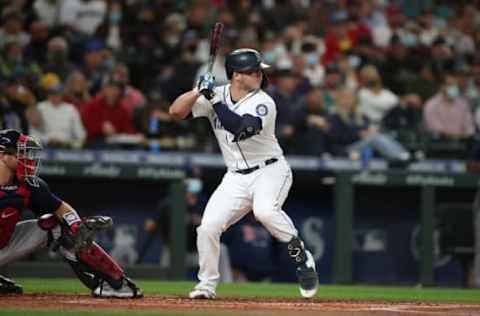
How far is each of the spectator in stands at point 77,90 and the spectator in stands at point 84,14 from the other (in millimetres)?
1703

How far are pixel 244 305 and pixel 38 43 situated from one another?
789 cm

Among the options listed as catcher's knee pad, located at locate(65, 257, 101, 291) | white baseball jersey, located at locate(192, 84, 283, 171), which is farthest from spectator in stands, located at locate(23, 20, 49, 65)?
catcher's knee pad, located at locate(65, 257, 101, 291)

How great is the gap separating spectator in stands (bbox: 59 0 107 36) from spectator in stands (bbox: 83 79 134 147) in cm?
227

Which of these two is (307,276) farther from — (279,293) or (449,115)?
(449,115)

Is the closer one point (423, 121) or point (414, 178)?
point (414, 178)

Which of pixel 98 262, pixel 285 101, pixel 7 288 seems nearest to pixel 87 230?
pixel 98 262

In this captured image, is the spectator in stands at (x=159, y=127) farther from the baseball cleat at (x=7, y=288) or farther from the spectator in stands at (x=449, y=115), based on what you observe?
the baseball cleat at (x=7, y=288)

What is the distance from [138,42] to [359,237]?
13.4 feet

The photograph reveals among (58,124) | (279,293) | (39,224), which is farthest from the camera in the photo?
(58,124)

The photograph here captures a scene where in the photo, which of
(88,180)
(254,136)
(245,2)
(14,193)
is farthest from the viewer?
(245,2)

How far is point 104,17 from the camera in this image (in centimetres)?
1545

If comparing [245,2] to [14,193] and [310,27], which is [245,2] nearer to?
[310,27]

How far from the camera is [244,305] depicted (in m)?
7.41

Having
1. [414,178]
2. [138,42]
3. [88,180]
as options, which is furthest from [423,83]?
[88,180]
